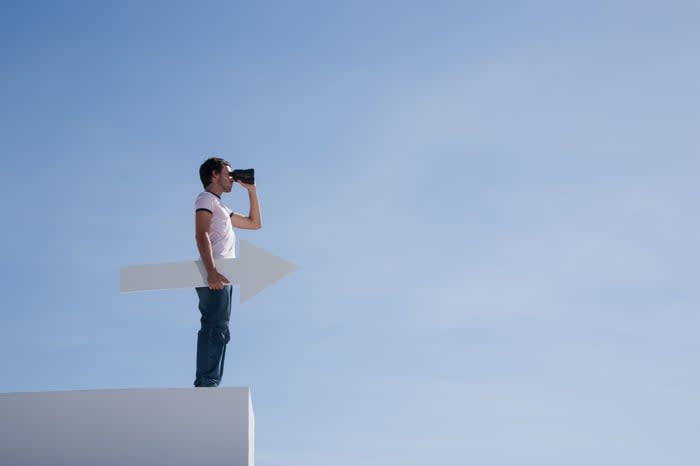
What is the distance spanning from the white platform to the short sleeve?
157 cm

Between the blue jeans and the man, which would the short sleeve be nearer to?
the man

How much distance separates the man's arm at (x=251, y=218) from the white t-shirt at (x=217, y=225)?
441 mm

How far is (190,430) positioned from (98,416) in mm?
711

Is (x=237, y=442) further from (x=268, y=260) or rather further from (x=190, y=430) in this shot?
(x=268, y=260)

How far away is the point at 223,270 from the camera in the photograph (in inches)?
300

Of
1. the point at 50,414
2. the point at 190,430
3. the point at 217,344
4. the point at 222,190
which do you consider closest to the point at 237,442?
the point at 190,430

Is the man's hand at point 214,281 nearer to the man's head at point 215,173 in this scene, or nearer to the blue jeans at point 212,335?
the blue jeans at point 212,335

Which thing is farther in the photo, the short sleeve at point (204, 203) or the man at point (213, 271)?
the short sleeve at point (204, 203)

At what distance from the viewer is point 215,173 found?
7.98 meters

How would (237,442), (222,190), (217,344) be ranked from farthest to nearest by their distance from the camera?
(222,190) < (217,344) < (237,442)

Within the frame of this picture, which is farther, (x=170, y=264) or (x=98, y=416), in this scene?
(x=170, y=264)

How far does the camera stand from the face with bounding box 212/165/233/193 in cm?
798

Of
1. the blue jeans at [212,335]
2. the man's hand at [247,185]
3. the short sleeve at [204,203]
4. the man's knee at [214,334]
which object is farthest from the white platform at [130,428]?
the man's hand at [247,185]

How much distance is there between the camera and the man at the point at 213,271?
7.46 m
